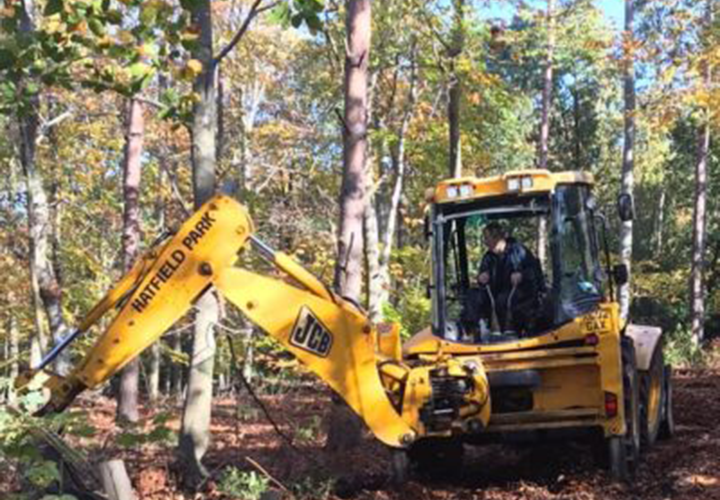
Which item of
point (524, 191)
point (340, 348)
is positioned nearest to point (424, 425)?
point (340, 348)

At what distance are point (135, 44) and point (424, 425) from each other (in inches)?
169

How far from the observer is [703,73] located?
1852 cm

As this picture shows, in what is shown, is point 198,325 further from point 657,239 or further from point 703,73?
point 657,239

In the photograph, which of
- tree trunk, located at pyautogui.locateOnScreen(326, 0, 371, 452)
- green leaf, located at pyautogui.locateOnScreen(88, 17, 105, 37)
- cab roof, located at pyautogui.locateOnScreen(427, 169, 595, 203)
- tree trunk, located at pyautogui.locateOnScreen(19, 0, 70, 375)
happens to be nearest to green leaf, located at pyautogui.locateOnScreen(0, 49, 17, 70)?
green leaf, located at pyautogui.locateOnScreen(88, 17, 105, 37)

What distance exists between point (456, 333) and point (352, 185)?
2276 millimetres

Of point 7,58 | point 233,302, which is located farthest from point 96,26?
point 233,302

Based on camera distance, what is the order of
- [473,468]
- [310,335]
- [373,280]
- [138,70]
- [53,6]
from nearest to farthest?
1. [53,6]
2. [310,335]
3. [138,70]
4. [473,468]
5. [373,280]

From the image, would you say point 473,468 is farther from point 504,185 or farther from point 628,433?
point 504,185

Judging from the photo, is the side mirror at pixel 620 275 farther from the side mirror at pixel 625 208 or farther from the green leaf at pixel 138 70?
the green leaf at pixel 138 70

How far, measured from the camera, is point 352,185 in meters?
9.72

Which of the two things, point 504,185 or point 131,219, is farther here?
point 131,219

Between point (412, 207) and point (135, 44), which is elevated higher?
point (412, 207)

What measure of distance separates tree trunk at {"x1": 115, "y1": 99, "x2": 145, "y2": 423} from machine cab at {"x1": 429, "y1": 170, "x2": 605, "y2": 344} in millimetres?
7944

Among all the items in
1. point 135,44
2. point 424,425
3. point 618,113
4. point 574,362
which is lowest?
point 424,425
